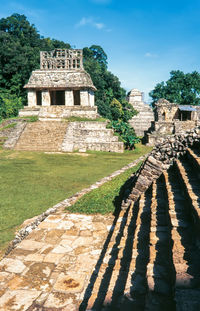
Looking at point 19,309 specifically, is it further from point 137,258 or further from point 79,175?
point 79,175

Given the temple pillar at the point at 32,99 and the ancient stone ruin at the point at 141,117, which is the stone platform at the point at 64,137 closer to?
the temple pillar at the point at 32,99

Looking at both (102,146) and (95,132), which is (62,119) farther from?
(102,146)

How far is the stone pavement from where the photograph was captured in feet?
10.3

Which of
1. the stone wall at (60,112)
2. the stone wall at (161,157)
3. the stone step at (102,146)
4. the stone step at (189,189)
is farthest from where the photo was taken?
the stone wall at (60,112)

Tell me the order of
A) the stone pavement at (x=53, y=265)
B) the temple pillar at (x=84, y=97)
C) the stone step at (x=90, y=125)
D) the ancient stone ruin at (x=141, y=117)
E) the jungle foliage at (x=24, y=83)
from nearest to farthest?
the stone pavement at (x=53, y=265) → the stone step at (x=90, y=125) → the temple pillar at (x=84, y=97) → the jungle foliage at (x=24, y=83) → the ancient stone ruin at (x=141, y=117)

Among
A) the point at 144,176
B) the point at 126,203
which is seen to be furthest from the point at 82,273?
the point at 144,176

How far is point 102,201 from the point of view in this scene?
688 cm

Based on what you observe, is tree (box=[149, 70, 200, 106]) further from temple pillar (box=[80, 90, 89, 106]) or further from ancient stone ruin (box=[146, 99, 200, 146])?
temple pillar (box=[80, 90, 89, 106])

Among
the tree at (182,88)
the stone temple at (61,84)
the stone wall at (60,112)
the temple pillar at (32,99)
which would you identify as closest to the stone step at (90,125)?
the stone wall at (60,112)

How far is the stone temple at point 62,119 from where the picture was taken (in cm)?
1798

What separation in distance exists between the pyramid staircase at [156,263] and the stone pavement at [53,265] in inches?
7.9

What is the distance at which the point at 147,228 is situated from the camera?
4.35 metres

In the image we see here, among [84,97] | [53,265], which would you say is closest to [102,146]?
[84,97]

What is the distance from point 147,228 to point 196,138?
3382 millimetres
